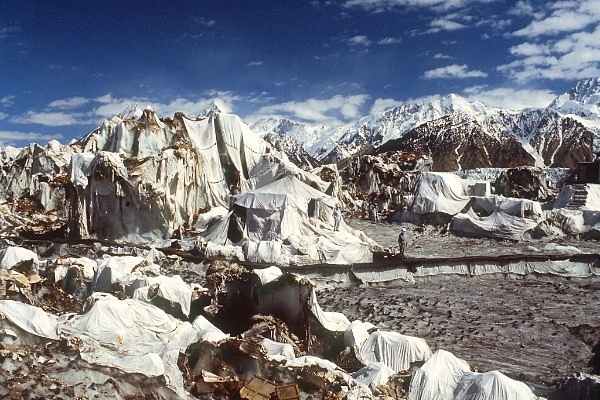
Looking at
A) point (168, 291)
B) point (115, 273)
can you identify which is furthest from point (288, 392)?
point (115, 273)

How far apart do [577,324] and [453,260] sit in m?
4.52

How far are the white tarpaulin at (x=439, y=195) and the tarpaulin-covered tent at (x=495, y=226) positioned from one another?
214cm

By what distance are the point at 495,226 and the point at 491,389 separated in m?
16.5

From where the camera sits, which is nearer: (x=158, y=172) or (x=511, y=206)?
(x=158, y=172)

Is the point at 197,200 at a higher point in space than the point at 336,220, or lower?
higher

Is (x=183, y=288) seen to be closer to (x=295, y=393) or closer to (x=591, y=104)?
(x=295, y=393)

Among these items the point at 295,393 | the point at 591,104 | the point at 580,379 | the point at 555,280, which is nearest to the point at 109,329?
the point at 295,393

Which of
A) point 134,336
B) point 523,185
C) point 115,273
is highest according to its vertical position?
point 523,185

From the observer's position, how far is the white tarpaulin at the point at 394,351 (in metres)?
8.66

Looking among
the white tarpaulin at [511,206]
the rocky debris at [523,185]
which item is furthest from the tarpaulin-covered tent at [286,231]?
the rocky debris at [523,185]

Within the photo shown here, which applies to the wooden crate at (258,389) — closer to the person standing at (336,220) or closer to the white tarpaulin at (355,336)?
the white tarpaulin at (355,336)

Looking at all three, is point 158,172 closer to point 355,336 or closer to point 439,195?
point 355,336

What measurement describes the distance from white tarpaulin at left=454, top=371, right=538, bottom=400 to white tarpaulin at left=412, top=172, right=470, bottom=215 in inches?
752

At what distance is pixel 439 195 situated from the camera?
26.9 m
